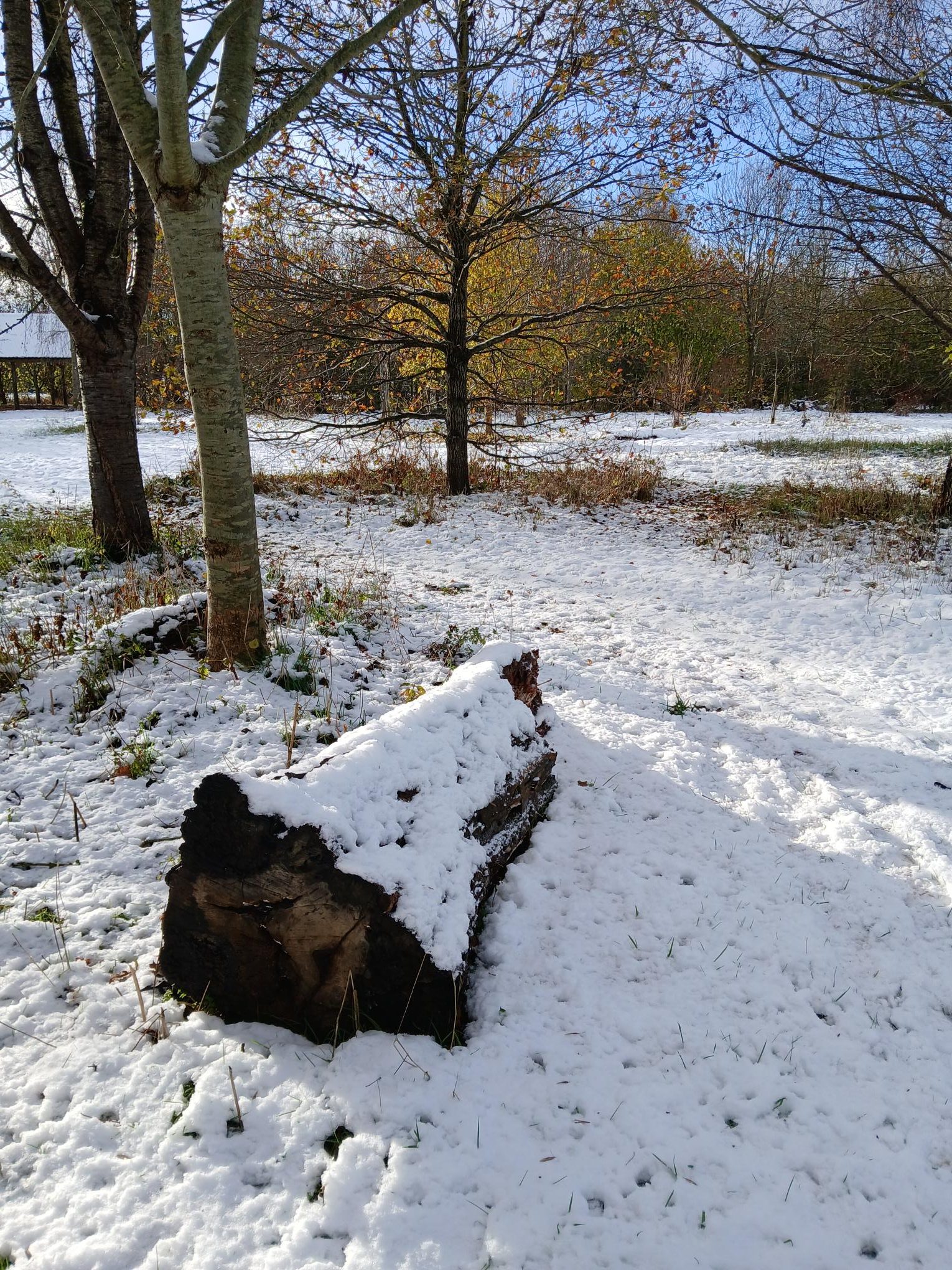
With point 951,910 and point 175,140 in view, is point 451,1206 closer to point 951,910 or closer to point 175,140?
point 951,910

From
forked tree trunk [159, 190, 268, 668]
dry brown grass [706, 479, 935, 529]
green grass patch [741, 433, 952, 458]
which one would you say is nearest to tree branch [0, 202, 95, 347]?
forked tree trunk [159, 190, 268, 668]

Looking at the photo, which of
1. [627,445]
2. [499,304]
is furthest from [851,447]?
[499,304]

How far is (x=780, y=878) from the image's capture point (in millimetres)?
2967

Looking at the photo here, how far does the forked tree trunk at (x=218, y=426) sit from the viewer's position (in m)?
3.40

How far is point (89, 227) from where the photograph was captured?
5.56 m

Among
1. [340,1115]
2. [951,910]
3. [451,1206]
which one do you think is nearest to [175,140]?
[340,1115]

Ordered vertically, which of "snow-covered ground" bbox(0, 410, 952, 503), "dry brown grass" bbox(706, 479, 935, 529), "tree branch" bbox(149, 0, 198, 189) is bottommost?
"dry brown grass" bbox(706, 479, 935, 529)

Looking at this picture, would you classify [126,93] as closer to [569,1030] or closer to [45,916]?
[45,916]

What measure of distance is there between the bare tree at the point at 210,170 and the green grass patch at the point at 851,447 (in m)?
14.5

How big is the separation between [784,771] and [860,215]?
274 inches

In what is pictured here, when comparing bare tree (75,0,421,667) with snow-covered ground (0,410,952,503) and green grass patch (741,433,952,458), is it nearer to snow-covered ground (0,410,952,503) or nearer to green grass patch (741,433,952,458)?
snow-covered ground (0,410,952,503)

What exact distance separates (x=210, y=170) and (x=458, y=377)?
713 cm

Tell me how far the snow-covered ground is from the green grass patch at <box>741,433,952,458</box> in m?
0.28

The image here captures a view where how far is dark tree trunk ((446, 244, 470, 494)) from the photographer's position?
9.49m
